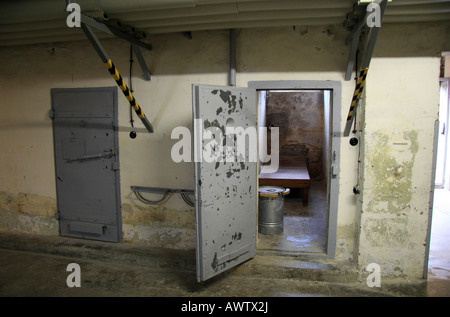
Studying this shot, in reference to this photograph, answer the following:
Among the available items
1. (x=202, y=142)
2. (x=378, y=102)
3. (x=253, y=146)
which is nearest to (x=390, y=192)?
(x=378, y=102)

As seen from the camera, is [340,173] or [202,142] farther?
[340,173]

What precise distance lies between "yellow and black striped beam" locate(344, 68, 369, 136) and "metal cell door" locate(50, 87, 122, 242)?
2.68m

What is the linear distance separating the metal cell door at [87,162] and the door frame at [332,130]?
1.90m

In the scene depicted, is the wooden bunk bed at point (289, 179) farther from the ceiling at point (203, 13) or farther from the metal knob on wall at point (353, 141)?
the ceiling at point (203, 13)

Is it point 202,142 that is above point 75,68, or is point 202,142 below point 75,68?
below

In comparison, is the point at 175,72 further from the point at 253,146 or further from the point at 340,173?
the point at 340,173

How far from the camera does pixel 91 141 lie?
378 cm

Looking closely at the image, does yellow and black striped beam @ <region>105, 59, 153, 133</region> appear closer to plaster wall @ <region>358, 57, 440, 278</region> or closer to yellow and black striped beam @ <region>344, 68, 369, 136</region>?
yellow and black striped beam @ <region>344, 68, 369, 136</region>

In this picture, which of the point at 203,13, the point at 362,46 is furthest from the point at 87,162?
the point at 362,46

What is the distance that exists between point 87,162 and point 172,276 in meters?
1.82

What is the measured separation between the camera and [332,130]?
3148 millimetres

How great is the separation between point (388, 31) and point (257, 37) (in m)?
1.29
